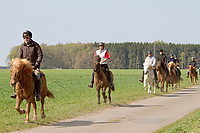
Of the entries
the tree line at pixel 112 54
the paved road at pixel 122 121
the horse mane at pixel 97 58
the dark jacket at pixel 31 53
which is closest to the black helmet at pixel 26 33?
the dark jacket at pixel 31 53

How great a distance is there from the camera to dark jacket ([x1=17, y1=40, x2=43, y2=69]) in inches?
395

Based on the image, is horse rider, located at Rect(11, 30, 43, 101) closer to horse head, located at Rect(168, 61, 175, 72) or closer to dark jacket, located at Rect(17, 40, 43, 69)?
dark jacket, located at Rect(17, 40, 43, 69)

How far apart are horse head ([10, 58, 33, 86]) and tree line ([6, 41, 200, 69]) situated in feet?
450

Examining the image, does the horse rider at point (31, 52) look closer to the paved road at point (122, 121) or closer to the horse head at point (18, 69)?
the horse head at point (18, 69)

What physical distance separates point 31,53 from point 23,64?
911 mm

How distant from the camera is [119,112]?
38.6ft

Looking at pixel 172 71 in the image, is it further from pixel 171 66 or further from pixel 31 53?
pixel 31 53

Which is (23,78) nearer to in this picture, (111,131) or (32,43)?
(32,43)

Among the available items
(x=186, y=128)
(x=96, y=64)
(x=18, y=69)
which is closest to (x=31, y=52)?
(x=18, y=69)

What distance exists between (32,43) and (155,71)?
11340 millimetres

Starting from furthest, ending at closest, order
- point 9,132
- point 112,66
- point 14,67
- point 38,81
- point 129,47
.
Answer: point 129,47 → point 112,66 → point 38,81 → point 14,67 → point 9,132

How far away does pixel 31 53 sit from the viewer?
1006 cm

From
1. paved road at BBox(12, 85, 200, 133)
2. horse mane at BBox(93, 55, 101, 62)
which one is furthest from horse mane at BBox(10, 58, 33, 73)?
horse mane at BBox(93, 55, 101, 62)

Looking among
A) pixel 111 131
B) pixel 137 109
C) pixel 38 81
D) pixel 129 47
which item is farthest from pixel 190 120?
pixel 129 47
